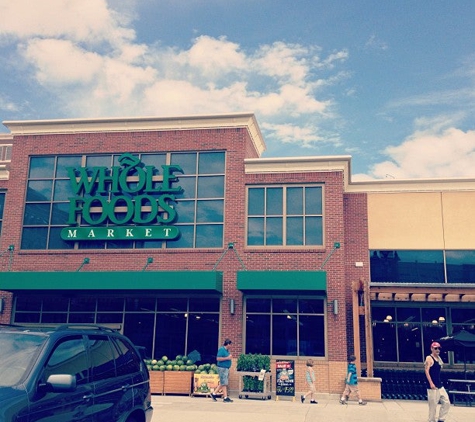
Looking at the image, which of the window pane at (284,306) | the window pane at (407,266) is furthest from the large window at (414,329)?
the window pane at (284,306)

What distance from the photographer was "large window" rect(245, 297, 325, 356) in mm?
18281

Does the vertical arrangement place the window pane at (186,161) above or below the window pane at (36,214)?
above

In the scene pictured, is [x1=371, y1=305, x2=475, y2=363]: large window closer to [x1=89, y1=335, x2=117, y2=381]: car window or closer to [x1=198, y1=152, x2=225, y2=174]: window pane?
[x1=198, y1=152, x2=225, y2=174]: window pane

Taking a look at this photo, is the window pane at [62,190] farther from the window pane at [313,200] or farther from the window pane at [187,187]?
the window pane at [313,200]

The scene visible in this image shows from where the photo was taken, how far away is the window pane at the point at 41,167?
20953 mm

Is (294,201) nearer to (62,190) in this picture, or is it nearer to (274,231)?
(274,231)

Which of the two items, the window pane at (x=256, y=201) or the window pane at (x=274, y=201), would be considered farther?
the window pane at (x=256, y=201)

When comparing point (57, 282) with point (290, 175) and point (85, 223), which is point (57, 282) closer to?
point (85, 223)

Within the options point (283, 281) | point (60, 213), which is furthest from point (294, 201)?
point (60, 213)

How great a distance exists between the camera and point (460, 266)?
1991cm

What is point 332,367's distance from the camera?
58.0 ft

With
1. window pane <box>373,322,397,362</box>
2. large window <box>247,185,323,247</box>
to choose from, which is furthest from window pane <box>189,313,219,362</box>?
window pane <box>373,322,397,362</box>

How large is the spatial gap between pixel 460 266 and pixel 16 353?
17657mm

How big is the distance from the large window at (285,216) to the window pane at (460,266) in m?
5.04
